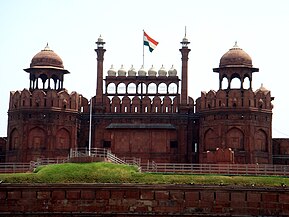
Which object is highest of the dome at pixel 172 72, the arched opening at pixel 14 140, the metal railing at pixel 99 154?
the dome at pixel 172 72

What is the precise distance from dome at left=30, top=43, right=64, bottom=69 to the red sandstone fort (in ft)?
0.27

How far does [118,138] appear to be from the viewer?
196 ft

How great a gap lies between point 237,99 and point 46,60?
1604cm

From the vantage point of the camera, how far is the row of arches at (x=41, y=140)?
58.4 meters

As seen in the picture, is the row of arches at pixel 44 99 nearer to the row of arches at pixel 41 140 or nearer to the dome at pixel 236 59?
the row of arches at pixel 41 140

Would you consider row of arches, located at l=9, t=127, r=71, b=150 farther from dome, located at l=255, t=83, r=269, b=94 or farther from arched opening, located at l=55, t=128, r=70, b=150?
dome, located at l=255, t=83, r=269, b=94

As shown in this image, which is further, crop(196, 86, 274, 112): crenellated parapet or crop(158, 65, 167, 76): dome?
crop(158, 65, 167, 76): dome

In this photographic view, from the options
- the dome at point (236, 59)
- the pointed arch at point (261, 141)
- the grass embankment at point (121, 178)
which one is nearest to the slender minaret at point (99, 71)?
the dome at point (236, 59)

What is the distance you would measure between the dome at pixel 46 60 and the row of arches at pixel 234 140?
1369 centimetres

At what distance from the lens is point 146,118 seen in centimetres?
6016

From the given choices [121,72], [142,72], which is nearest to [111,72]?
[121,72]

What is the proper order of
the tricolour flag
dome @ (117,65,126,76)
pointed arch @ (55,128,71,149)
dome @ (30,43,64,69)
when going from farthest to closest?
dome @ (117,65,126,76), the tricolour flag, dome @ (30,43,64,69), pointed arch @ (55,128,71,149)

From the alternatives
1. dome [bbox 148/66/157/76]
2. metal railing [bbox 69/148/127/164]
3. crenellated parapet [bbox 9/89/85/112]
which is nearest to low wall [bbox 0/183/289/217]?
metal railing [bbox 69/148/127/164]

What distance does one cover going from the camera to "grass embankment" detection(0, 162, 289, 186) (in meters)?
46.0
